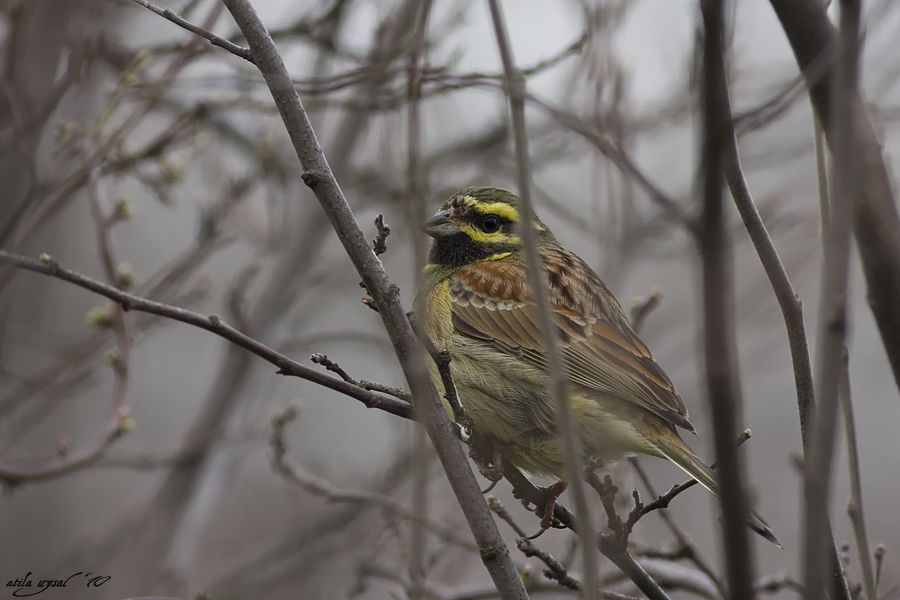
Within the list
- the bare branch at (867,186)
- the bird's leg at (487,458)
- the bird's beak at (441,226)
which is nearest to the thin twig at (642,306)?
the bird's leg at (487,458)

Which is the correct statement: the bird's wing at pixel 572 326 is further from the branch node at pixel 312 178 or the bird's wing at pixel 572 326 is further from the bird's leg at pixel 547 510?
the branch node at pixel 312 178

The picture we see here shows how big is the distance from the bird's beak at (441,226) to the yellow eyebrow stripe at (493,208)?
132mm

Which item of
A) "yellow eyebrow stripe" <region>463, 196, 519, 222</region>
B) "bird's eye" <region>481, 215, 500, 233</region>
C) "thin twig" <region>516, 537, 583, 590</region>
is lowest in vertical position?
"thin twig" <region>516, 537, 583, 590</region>

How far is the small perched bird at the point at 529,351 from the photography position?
454 centimetres

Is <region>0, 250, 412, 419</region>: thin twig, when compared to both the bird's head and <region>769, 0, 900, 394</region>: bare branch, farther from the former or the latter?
the bird's head

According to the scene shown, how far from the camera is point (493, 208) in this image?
223 inches

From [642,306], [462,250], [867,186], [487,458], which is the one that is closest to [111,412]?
[487,458]

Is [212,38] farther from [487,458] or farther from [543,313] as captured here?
[487,458]

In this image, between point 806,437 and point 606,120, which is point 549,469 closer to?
point 806,437

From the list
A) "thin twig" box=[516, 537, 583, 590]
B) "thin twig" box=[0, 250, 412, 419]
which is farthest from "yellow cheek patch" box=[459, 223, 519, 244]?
"thin twig" box=[0, 250, 412, 419]

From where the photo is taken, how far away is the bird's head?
18.5 ft

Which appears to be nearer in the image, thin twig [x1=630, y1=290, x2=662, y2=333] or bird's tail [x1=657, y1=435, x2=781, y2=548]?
bird's tail [x1=657, y1=435, x2=781, y2=548]

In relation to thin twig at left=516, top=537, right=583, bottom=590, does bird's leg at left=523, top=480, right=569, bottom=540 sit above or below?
above

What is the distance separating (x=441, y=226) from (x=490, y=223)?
10.7 inches
